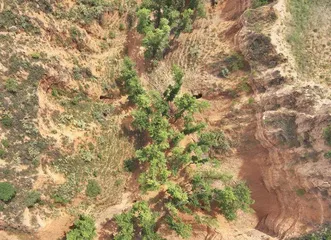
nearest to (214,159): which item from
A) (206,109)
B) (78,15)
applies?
(206,109)

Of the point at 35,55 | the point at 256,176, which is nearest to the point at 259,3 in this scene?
the point at 256,176

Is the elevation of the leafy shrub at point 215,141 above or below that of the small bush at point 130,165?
above

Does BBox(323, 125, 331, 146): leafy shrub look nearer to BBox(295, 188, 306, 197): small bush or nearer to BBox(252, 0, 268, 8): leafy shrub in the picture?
BBox(295, 188, 306, 197): small bush

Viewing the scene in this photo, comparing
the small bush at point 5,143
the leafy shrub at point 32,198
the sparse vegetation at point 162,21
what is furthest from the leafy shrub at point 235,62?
the small bush at point 5,143

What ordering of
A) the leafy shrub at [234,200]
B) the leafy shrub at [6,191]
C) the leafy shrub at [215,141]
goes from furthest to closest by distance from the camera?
the leafy shrub at [215,141]
the leafy shrub at [234,200]
the leafy shrub at [6,191]

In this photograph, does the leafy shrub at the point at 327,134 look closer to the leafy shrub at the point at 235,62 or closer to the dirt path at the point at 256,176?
the dirt path at the point at 256,176

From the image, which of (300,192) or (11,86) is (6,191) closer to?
(11,86)

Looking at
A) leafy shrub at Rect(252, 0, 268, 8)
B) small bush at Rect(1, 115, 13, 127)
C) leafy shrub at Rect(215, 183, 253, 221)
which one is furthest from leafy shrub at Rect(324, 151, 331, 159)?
small bush at Rect(1, 115, 13, 127)

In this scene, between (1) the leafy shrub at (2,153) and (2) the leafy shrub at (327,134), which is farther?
(1) the leafy shrub at (2,153)
